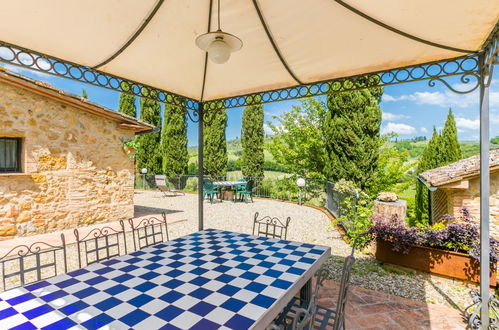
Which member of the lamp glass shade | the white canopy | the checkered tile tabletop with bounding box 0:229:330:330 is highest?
the white canopy

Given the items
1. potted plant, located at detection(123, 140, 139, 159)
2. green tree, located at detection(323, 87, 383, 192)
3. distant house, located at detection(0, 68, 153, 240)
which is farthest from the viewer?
green tree, located at detection(323, 87, 383, 192)

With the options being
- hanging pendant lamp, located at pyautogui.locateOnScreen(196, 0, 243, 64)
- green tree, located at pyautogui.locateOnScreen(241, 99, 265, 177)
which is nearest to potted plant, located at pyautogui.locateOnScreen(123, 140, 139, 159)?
hanging pendant lamp, located at pyautogui.locateOnScreen(196, 0, 243, 64)

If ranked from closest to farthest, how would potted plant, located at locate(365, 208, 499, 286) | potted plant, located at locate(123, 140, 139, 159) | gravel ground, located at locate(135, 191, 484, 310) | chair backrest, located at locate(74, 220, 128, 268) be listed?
chair backrest, located at locate(74, 220, 128, 268)
gravel ground, located at locate(135, 191, 484, 310)
potted plant, located at locate(365, 208, 499, 286)
potted plant, located at locate(123, 140, 139, 159)

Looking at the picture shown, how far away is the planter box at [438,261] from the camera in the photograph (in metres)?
3.83

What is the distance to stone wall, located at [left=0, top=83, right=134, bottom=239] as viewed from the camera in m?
5.55

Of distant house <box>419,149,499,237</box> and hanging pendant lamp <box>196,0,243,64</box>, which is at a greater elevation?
hanging pendant lamp <box>196,0,243,64</box>

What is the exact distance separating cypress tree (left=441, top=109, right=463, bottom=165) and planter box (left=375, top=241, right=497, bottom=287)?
14572 mm

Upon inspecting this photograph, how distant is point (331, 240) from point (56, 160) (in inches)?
270

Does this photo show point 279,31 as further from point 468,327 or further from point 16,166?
point 16,166

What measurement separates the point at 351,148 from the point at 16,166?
30.6 ft

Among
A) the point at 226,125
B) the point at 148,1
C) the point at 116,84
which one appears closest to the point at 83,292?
the point at 148,1

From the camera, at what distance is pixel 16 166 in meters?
5.75

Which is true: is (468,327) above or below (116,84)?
below

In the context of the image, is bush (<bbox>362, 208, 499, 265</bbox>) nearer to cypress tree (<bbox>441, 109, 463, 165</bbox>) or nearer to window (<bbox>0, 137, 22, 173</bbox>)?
window (<bbox>0, 137, 22, 173</bbox>)
